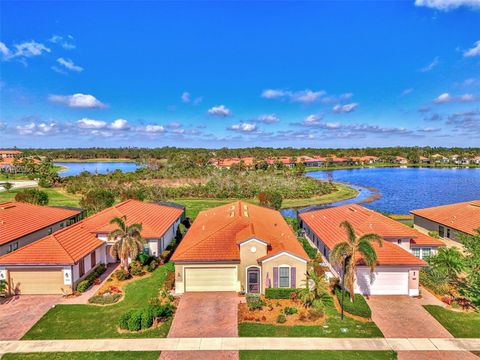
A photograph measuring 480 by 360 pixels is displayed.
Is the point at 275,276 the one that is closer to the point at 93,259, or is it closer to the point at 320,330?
the point at 320,330

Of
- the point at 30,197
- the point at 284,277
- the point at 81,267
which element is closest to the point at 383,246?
the point at 284,277

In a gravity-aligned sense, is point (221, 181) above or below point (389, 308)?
above

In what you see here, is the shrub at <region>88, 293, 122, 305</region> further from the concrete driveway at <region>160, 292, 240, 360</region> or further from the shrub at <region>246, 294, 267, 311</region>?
the shrub at <region>246, 294, 267, 311</region>

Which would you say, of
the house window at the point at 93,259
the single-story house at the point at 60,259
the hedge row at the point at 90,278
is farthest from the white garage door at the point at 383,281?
the house window at the point at 93,259

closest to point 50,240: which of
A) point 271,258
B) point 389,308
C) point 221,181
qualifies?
point 271,258

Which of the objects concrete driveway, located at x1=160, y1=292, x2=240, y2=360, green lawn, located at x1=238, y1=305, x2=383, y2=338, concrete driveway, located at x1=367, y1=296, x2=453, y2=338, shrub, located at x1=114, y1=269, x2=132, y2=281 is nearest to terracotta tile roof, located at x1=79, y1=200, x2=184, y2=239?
shrub, located at x1=114, y1=269, x2=132, y2=281

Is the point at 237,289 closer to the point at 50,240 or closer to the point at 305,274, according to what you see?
the point at 305,274
